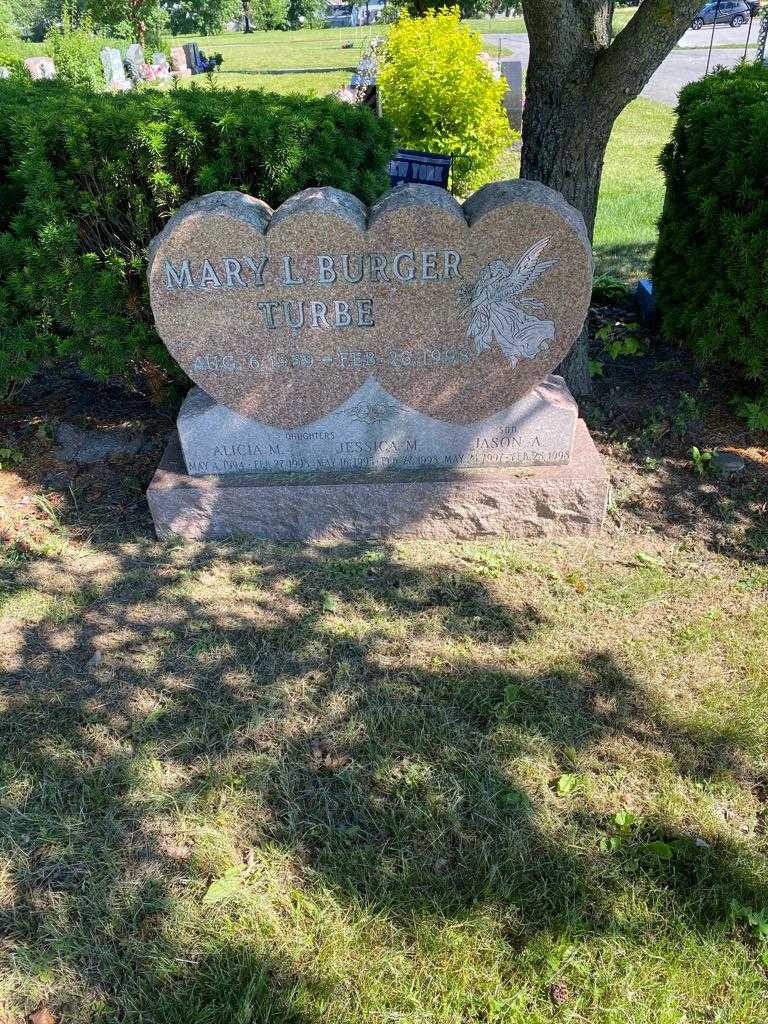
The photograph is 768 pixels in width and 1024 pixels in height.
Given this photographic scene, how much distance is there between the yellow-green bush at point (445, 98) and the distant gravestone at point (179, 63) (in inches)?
980

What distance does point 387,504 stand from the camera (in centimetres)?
399

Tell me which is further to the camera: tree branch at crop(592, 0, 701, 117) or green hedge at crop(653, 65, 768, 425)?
green hedge at crop(653, 65, 768, 425)

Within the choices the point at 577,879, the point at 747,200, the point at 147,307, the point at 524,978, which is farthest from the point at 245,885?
the point at 747,200

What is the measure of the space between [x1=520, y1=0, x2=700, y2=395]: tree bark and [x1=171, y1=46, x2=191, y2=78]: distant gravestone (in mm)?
30386

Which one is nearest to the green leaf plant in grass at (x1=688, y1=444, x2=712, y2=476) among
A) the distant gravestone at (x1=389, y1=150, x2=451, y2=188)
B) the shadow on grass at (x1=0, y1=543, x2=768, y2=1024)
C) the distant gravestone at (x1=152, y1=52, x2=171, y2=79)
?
the shadow on grass at (x1=0, y1=543, x2=768, y2=1024)

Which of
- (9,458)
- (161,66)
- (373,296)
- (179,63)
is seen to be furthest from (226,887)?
(179,63)

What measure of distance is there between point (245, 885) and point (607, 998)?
3.76 ft

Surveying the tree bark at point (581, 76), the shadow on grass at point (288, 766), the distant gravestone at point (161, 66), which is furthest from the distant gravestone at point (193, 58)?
the shadow on grass at point (288, 766)

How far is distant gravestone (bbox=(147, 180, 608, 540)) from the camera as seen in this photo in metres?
3.47

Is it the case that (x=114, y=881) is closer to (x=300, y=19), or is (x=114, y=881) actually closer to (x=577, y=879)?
(x=577, y=879)

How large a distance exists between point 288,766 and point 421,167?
4494mm

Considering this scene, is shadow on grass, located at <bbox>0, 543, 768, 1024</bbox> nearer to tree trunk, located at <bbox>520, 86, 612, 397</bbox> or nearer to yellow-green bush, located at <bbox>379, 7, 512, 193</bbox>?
tree trunk, located at <bbox>520, 86, 612, 397</bbox>

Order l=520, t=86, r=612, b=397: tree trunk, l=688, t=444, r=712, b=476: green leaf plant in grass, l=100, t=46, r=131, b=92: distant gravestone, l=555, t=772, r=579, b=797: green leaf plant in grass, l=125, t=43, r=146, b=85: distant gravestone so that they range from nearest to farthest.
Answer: l=555, t=772, r=579, b=797: green leaf plant in grass, l=520, t=86, r=612, b=397: tree trunk, l=688, t=444, r=712, b=476: green leaf plant in grass, l=100, t=46, r=131, b=92: distant gravestone, l=125, t=43, r=146, b=85: distant gravestone

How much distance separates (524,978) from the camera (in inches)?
89.9
